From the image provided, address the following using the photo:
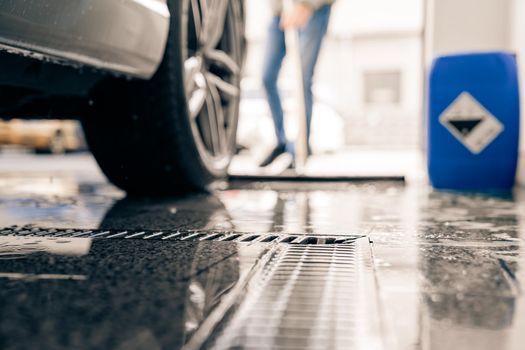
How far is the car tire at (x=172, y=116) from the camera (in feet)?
5.03

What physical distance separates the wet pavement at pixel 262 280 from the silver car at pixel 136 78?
288 millimetres

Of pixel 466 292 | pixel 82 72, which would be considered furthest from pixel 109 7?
pixel 466 292

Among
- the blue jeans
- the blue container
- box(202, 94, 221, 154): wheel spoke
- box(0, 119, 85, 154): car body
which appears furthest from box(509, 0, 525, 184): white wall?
box(0, 119, 85, 154): car body

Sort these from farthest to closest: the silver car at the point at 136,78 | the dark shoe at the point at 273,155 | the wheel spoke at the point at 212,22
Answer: the dark shoe at the point at 273,155
the wheel spoke at the point at 212,22
the silver car at the point at 136,78

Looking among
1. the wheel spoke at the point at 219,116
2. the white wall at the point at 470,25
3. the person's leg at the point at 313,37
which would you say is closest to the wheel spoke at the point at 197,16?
the wheel spoke at the point at 219,116

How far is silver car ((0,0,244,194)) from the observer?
997 millimetres

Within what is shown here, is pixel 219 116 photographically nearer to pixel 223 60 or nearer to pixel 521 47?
pixel 223 60

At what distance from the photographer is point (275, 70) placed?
9.84 ft

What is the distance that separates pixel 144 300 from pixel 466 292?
37 cm

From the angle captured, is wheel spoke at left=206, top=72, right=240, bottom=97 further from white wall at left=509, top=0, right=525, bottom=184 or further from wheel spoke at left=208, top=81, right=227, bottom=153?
white wall at left=509, top=0, right=525, bottom=184

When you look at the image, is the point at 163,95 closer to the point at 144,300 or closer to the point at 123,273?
the point at 123,273

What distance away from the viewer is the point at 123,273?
756mm

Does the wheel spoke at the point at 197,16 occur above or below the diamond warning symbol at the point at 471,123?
above

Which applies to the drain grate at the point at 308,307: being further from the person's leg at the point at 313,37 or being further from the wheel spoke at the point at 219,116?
the person's leg at the point at 313,37
